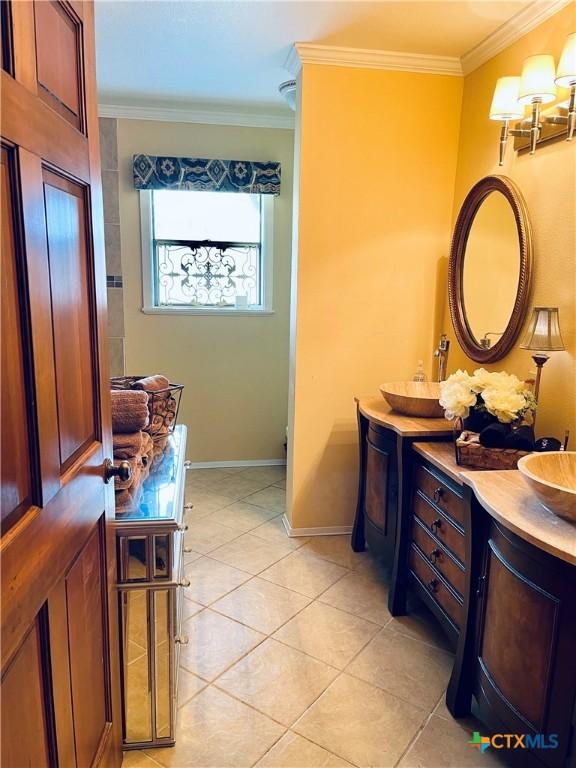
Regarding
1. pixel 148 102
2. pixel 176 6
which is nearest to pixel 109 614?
pixel 176 6

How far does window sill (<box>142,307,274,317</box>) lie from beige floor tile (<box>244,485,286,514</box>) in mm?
1317

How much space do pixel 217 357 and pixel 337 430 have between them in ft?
4.59

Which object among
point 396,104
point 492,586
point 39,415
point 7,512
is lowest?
point 492,586

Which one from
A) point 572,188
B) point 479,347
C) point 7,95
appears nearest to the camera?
point 7,95

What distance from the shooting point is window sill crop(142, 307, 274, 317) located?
3842mm

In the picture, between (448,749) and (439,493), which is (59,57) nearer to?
(439,493)

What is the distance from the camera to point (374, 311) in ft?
9.50

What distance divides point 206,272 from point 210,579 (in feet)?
7.48

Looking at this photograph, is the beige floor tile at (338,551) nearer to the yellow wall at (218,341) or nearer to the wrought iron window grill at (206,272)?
the yellow wall at (218,341)

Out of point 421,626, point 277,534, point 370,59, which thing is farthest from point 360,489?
point 370,59

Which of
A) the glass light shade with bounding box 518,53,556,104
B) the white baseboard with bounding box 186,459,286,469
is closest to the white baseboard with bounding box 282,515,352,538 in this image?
the white baseboard with bounding box 186,459,286,469

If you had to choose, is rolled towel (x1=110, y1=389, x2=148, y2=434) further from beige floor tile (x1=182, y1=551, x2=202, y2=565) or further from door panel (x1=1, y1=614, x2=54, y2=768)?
beige floor tile (x1=182, y1=551, x2=202, y2=565)

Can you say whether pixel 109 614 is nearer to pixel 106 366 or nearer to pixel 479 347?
pixel 106 366

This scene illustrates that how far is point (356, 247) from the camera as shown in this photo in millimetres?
2814
